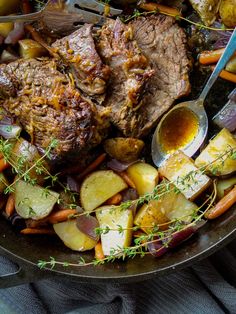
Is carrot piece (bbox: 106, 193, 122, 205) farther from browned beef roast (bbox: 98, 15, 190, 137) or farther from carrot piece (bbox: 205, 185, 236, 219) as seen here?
carrot piece (bbox: 205, 185, 236, 219)

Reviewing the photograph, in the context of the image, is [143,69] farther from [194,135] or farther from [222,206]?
[222,206]

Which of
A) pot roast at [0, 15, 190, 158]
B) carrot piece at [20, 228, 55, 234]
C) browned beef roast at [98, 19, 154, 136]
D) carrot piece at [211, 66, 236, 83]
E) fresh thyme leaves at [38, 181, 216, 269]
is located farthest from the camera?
carrot piece at [211, 66, 236, 83]

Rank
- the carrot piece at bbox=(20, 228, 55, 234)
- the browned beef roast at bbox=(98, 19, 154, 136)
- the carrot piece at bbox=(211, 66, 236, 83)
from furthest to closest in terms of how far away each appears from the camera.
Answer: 1. the carrot piece at bbox=(211, 66, 236, 83)
2. the carrot piece at bbox=(20, 228, 55, 234)
3. the browned beef roast at bbox=(98, 19, 154, 136)

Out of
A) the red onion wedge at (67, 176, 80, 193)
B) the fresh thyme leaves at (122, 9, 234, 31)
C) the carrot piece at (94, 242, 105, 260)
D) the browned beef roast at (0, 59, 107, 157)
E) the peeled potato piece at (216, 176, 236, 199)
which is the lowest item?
the carrot piece at (94, 242, 105, 260)

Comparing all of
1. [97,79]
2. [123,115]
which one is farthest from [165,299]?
[97,79]

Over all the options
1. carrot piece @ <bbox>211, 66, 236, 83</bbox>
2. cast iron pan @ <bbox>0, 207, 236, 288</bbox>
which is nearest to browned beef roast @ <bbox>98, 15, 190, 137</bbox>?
carrot piece @ <bbox>211, 66, 236, 83</bbox>

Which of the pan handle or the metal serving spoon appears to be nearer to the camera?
the pan handle

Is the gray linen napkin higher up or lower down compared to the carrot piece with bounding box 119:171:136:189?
lower down
